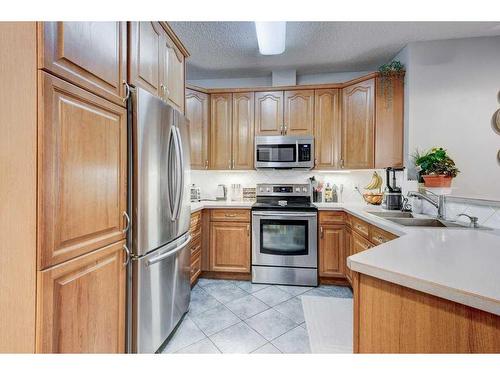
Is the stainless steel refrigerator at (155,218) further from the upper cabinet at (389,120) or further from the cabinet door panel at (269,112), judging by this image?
the upper cabinet at (389,120)

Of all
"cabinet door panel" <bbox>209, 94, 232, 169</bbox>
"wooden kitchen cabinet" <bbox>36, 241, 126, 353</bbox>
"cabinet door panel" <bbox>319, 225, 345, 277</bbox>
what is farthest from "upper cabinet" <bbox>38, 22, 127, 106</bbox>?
"cabinet door panel" <bbox>319, 225, 345, 277</bbox>

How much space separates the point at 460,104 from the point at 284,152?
1.91 m

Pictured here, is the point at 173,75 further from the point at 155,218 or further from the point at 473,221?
the point at 473,221

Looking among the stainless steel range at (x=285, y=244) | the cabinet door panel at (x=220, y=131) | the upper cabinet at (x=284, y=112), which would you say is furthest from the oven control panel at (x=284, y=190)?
the upper cabinet at (x=284, y=112)

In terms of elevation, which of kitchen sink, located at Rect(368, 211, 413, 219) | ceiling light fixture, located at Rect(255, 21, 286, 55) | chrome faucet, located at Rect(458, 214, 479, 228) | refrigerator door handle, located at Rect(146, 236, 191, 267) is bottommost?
refrigerator door handle, located at Rect(146, 236, 191, 267)

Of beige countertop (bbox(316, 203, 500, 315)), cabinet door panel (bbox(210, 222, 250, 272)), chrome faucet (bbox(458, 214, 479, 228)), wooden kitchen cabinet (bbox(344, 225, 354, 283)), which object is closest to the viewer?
beige countertop (bbox(316, 203, 500, 315))

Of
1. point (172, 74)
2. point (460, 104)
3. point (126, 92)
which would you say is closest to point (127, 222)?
point (126, 92)

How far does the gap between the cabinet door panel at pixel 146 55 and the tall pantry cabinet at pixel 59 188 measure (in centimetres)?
18

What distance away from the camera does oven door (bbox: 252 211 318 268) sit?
2.78 m

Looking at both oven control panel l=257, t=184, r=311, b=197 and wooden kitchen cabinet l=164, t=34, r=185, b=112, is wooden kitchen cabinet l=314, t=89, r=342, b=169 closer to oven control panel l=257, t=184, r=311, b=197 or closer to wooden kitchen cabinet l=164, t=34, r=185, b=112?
oven control panel l=257, t=184, r=311, b=197

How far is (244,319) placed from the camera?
2072 mm

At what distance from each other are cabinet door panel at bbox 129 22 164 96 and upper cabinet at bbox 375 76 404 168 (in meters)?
2.36
